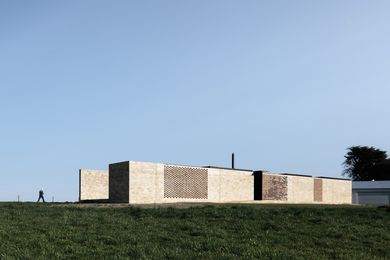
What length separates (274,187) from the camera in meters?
47.8

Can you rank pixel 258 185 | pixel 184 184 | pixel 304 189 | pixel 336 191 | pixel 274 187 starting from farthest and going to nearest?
pixel 336 191
pixel 304 189
pixel 274 187
pixel 258 185
pixel 184 184

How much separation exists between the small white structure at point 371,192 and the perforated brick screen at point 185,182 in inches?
1534

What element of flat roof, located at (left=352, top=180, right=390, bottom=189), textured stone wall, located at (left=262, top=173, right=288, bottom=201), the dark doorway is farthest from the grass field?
flat roof, located at (left=352, top=180, right=390, bottom=189)

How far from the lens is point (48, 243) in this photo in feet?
39.9

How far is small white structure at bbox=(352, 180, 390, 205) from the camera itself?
234ft

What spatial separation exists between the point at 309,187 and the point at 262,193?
30.2 feet

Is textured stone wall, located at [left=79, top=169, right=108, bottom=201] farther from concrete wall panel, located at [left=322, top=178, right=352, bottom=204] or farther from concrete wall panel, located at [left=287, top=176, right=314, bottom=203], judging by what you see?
concrete wall panel, located at [left=322, top=178, right=352, bottom=204]

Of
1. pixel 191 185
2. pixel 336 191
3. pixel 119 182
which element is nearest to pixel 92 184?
pixel 119 182

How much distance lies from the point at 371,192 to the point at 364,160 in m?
18.7

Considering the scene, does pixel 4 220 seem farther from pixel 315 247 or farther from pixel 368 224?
pixel 368 224

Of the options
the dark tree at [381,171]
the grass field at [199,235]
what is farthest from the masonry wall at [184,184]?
the dark tree at [381,171]

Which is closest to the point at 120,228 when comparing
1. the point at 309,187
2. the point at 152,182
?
the point at 152,182

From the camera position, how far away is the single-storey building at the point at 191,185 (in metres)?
36.0

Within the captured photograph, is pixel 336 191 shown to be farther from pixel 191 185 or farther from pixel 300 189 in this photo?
pixel 191 185
